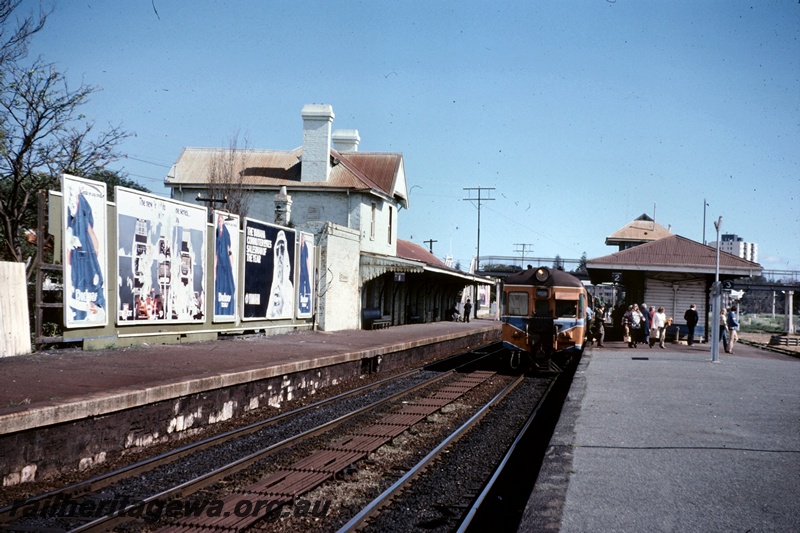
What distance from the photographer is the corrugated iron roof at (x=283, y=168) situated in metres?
31.6

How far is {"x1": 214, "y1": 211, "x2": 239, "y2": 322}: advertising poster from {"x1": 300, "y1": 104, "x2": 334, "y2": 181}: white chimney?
48.9 ft

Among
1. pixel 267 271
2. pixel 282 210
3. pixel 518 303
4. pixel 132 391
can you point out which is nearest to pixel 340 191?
pixel 282 210

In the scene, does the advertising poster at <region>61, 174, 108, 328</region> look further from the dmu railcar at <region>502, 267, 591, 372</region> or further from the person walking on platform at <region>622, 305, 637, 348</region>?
the person walking on platform at <region>622, 305, 637, 348</region>

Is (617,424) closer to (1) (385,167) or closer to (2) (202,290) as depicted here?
(2) (202,290)

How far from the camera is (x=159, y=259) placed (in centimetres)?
1380

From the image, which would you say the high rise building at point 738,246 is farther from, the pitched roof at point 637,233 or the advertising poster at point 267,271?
the advertising poster at point 267,271

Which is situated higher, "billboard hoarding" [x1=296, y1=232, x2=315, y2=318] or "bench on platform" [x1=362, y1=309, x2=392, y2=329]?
"billboard hoarding" [x1=296, y1=232, x2=315, y2=318]

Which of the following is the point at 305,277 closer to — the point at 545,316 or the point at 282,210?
the point at 282,210

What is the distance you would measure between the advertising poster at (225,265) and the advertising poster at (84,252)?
378 cm

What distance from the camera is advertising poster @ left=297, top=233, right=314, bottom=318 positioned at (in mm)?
20281

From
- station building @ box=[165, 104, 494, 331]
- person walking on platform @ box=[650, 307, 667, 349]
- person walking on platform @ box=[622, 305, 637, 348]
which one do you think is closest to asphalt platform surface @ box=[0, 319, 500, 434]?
station building @ box=[165, 104, 494, 331]

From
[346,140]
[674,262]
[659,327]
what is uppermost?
[346,140]

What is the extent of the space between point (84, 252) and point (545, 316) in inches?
416

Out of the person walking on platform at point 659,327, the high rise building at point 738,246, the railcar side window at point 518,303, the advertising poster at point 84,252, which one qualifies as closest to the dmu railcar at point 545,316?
the railcar side window at point 518,303
